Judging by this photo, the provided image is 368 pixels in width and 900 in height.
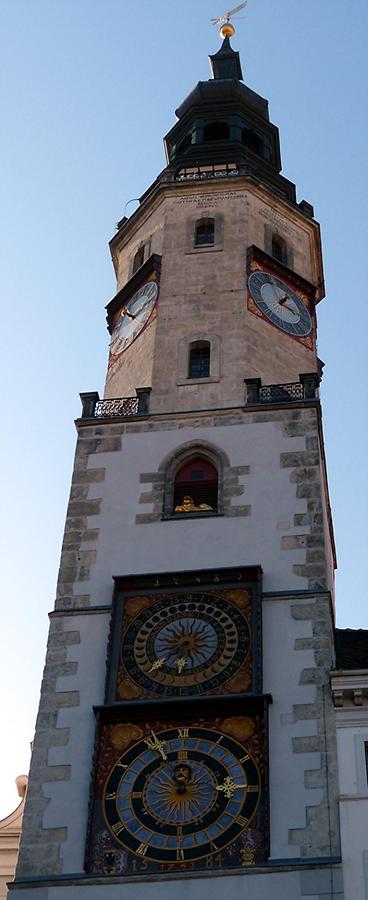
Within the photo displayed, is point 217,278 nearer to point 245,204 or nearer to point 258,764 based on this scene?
point 245,204

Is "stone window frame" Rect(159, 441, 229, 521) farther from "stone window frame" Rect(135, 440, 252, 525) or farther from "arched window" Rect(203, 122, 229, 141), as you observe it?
"arched window" Rect(203, 122, 229, 141)

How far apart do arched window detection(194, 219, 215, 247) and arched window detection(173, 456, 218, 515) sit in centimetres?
518

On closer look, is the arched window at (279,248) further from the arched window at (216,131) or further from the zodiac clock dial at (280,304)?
the arched window at (216,131)

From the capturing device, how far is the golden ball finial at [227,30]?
35.8 m

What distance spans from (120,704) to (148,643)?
1.01 m

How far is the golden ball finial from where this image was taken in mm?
35844

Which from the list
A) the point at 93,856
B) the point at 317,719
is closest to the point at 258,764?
the point at 317,719

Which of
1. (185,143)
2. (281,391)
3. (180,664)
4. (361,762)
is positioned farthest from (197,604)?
(185,143)

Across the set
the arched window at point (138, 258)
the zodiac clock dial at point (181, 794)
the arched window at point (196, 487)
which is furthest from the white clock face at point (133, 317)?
the zodiac clock dial at point (181, 794)

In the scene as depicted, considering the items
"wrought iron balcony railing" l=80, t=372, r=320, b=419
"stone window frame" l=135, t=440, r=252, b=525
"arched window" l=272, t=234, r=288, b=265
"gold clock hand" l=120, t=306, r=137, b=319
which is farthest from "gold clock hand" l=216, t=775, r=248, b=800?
"arched window" l=272, t=234, r=288, b=265

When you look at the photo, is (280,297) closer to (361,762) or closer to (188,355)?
(188,355)

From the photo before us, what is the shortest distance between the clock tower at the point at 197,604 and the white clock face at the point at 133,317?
51 millimetres

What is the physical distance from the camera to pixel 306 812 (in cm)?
1750

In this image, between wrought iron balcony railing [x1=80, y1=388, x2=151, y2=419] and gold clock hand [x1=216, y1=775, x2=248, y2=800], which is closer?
gold clock hand [x1=216, y1=775, x2=248, y2=800]
